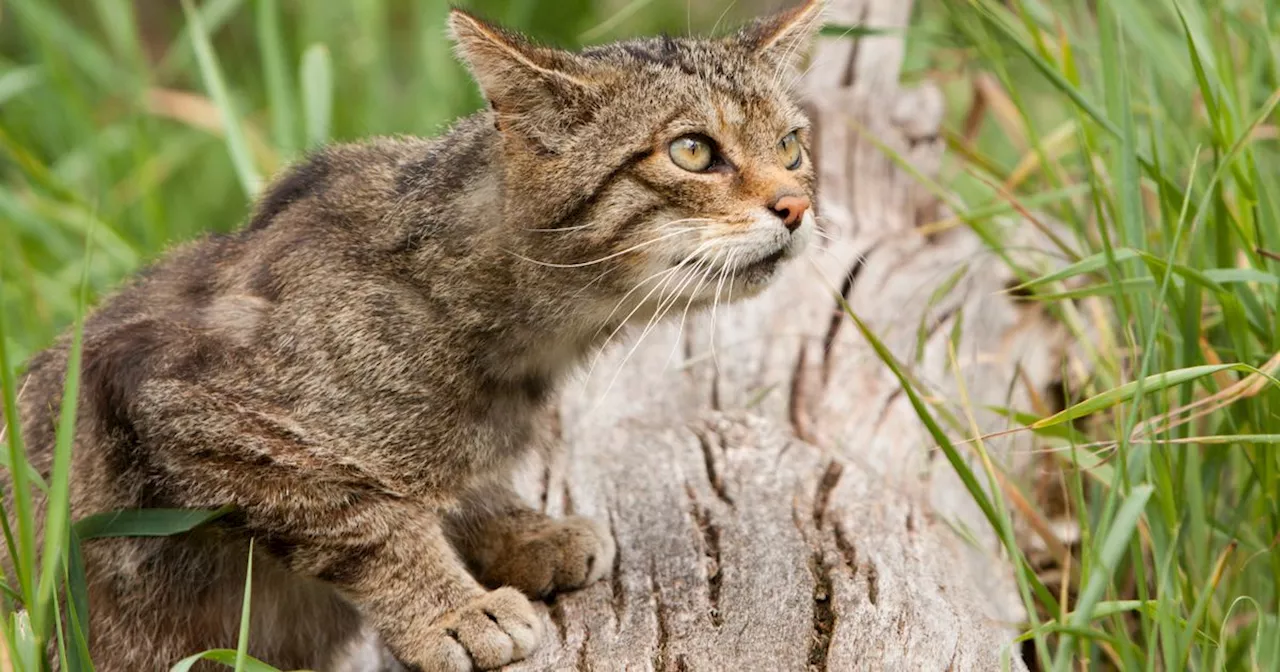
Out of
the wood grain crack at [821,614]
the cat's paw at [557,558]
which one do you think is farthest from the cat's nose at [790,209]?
the cat's paw at [557,558]

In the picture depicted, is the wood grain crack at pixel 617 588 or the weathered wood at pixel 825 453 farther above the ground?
the weathered wood at pixel 825 453

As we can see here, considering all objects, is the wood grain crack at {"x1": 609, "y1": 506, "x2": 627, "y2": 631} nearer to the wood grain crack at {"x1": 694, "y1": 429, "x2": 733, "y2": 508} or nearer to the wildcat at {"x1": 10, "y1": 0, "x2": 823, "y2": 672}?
the wildcat at {"x1": 10, "y1": 0, "x2": 823, "y2": 672}

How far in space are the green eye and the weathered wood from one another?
475 millimetres

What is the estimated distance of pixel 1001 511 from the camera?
2484mm

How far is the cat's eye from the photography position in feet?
9.93

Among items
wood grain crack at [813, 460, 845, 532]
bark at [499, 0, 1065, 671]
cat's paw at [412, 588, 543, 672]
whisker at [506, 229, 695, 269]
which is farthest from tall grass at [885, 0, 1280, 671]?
cat's paw at [412, 588, 543, 672]

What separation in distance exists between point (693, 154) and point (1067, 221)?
1.49 metres

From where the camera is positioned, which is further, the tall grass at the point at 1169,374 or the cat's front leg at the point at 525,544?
the cat's front leg at the point at 525,544

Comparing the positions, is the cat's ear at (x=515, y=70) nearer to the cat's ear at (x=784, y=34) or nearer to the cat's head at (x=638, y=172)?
the cat's head at (x=638, y=172)

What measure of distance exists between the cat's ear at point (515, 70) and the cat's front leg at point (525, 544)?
862 millimetres

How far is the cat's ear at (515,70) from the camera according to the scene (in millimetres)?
2801

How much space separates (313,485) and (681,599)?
79cm

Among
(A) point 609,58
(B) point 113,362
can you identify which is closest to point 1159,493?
(A) point 609,58

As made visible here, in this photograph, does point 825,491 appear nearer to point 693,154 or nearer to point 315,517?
point 693,154
